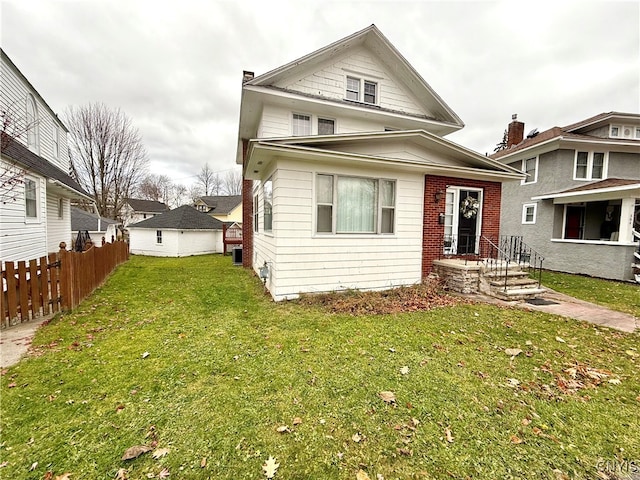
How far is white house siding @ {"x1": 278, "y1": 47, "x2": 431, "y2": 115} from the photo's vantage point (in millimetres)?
9445

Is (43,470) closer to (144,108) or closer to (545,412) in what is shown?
(545,412)

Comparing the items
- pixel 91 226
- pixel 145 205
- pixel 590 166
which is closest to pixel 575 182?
pixel 590 166

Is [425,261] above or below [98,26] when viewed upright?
below

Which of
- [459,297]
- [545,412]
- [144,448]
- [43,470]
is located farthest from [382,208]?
[43,470]

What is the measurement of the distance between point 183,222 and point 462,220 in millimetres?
17053

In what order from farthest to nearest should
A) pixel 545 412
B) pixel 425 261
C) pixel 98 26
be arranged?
1. pixel 98 26
2. pixel 425 261
3. pixel 545 412

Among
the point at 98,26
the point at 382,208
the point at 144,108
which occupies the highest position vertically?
the point at 144,108

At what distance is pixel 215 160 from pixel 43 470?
54314 mm

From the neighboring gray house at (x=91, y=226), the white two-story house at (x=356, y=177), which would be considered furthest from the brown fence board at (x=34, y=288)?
the neighboring gray house at (x=91, y=226)

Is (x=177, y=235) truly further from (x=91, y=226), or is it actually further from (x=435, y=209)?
(x=435, y=209)

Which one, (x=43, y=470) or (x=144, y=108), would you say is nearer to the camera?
(x=43, y=470)

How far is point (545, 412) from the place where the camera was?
106 inches

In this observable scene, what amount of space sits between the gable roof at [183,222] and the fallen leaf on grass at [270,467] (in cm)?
1830

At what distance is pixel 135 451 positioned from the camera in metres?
2.11
